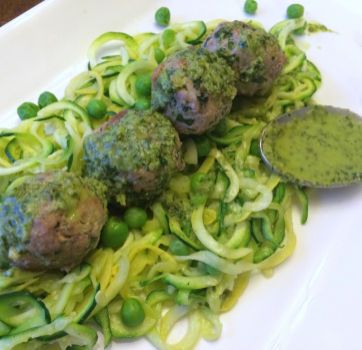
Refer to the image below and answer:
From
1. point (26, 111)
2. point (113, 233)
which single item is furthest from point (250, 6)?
point (113, 233)

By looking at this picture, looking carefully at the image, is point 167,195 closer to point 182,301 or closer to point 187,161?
point 187,161

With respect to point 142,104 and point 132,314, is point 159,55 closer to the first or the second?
point 142,104

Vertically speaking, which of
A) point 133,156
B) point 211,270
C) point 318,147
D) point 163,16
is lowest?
point 318,147

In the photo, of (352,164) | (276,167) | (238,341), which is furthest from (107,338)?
(352,164)

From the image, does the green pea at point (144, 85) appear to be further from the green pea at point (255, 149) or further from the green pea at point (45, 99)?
the green pea at point (255, 149)

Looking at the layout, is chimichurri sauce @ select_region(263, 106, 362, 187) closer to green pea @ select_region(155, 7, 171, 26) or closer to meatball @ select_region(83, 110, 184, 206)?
meatball @ select_region(83, 110, 184, 206)

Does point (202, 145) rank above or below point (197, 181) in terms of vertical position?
above
